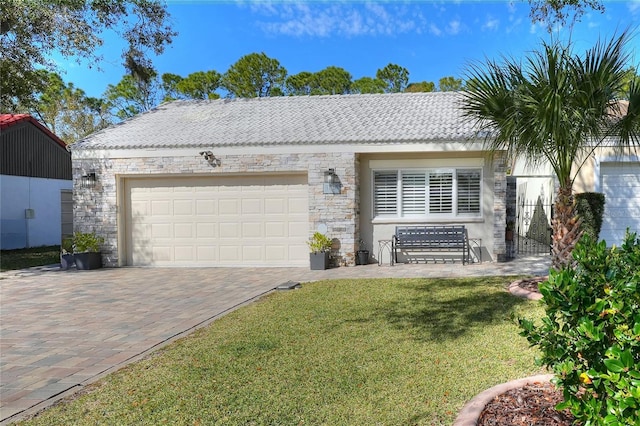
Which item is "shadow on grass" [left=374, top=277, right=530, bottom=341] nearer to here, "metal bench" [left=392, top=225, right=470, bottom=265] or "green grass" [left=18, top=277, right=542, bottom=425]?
"green grass" [left=18, top=277, right=542, bottom=425]

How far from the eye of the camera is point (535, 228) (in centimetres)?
1588

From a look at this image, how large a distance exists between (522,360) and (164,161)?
1005 centimetres

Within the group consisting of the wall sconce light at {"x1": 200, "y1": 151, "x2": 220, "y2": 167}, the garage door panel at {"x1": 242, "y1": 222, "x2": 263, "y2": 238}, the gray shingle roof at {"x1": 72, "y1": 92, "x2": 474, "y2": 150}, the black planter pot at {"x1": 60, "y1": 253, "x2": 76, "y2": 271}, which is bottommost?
the black planter pot at {"x1": 60, "y1": 253, "x2": 76, "y2": 271}

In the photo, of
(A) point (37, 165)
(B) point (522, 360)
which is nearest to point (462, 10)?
(B) point (522, 360)

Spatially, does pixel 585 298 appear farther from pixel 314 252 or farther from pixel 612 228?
pixel 612 228

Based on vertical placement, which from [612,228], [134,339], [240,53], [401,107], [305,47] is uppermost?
[240,53]

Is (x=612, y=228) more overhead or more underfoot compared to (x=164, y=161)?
more underfoot

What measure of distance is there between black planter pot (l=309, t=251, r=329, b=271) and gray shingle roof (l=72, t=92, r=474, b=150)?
2876 millimetres

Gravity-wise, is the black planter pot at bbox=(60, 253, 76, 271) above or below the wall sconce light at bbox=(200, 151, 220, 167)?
below

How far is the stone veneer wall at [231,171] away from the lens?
1112 centimetres

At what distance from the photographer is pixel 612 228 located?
12.1m

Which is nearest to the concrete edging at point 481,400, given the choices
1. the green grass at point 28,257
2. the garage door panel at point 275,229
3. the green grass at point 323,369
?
the green grass at point 323,369

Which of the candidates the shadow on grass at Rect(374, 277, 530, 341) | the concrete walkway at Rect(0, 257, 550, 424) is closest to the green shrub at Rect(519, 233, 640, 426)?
the shadow on grass at Rect(374, 277, 530, 341)

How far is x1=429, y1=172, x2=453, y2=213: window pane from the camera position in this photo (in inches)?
448
